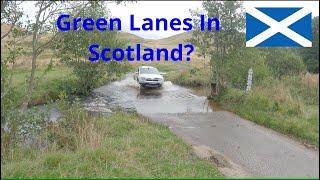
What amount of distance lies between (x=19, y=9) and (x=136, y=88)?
52.0 feet

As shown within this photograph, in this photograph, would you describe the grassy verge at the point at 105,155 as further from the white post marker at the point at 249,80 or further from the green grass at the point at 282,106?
the white post marker at the point at 249,80

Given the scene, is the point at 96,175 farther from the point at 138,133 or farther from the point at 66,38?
the point at 66,38

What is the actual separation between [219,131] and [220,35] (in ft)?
21.5

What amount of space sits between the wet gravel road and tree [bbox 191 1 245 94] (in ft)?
6.46

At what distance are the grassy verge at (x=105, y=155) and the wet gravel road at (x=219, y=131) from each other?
41.5 inches

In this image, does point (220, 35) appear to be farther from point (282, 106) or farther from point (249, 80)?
point (282, 106)

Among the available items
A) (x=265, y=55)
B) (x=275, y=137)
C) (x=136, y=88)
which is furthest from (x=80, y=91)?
(x=275, y=137)

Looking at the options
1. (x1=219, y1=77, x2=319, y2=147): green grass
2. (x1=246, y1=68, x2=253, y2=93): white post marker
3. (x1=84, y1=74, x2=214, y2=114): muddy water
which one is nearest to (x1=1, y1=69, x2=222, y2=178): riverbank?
(x1=219, y1=77, x2=319, y2=147): green grass

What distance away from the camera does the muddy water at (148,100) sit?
18.0 metres

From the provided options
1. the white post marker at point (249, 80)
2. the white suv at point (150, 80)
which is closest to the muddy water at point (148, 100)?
the white suv at point (150, 80)

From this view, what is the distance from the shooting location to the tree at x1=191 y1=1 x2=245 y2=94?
694 inches

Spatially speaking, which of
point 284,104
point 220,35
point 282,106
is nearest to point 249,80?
point 220,35

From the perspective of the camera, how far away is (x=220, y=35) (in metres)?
18.3

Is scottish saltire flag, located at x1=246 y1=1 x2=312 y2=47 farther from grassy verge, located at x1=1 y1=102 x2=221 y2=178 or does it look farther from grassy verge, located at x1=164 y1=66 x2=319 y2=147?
grassy verge, located at x1=1 y1=102 x2=221 y2=178
